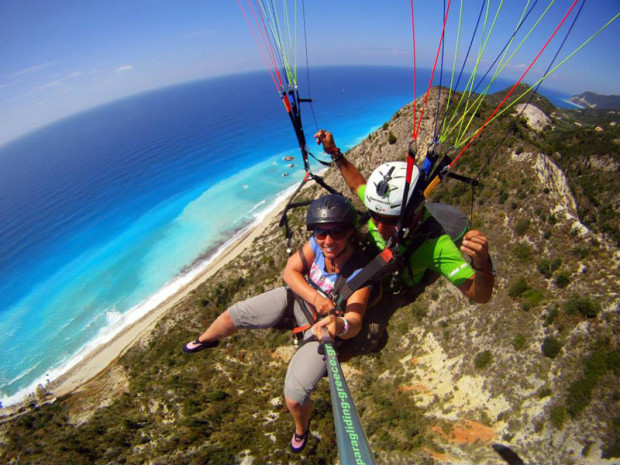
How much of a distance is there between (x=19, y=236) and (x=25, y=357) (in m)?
47.4

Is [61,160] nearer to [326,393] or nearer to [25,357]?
[25,357]

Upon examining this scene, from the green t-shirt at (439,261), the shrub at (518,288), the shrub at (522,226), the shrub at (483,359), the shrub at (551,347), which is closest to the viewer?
the green t-shirt at (439,261)

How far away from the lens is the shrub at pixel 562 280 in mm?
12172

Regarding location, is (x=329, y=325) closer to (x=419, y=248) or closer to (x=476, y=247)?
(x=476, y=247)

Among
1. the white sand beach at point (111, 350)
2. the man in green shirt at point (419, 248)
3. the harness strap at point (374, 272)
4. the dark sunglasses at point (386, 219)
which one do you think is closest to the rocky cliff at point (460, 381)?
the man in green shirt at point (419, 248)

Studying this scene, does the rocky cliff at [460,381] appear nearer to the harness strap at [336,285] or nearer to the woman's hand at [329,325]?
the harness strap at [336,285]

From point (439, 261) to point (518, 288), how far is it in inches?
477

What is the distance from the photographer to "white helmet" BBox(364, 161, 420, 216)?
167 inches

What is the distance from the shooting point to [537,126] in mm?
50625

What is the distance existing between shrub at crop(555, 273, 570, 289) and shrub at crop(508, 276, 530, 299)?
1104 millimetres

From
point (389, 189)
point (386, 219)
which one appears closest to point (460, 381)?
point (386, 219)

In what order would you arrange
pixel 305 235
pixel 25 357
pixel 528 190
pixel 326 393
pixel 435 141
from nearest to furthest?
pixel 435 141 → pixel 326 393 → pixel 528 190 → pixel 305 235 → pixel 25 357

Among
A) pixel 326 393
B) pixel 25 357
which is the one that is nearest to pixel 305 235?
pixel 326 393

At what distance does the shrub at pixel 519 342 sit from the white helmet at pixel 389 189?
11372 millimetres
